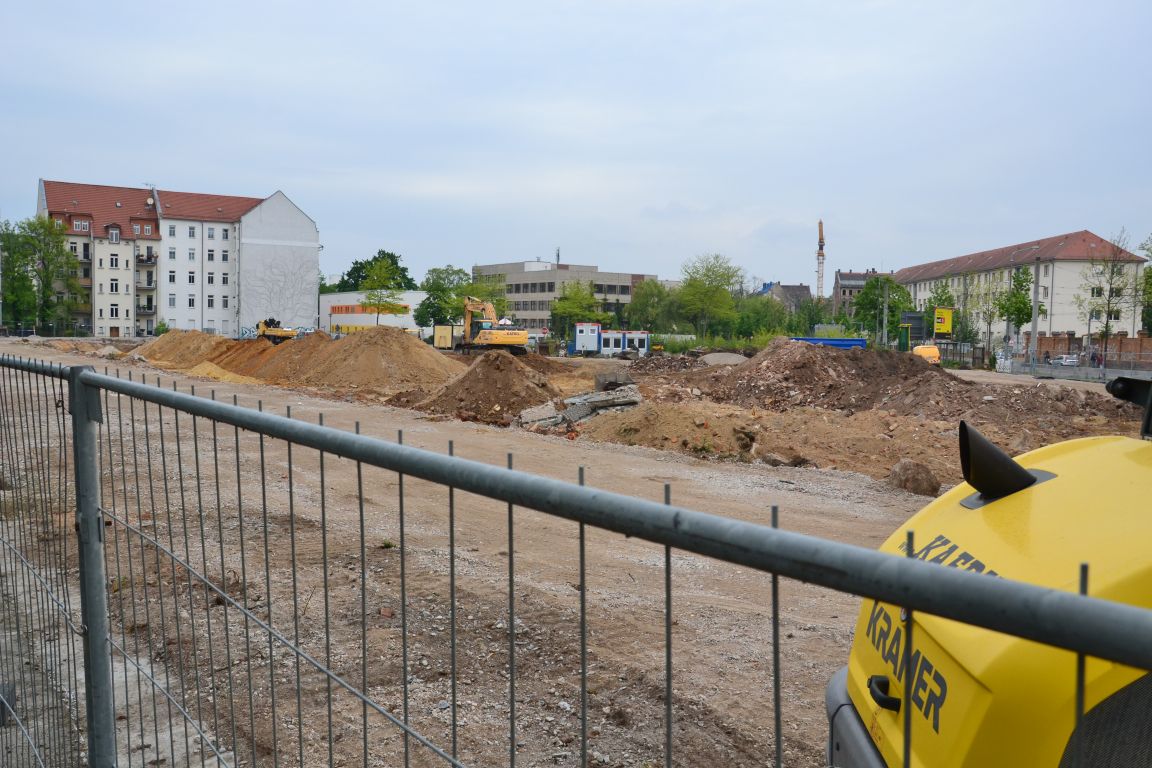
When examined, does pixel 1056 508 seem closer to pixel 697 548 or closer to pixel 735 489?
pixel 697 548

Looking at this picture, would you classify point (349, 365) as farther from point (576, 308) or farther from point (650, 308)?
point (650, 308)

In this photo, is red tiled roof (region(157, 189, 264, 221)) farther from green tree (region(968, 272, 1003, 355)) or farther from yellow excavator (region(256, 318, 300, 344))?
green tree (region(968, 272, 1003, 355))

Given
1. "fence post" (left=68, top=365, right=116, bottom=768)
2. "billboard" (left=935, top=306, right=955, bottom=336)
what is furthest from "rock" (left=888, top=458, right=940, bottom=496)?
"billboard" (left=935, top=306, right=955, bottom=336)

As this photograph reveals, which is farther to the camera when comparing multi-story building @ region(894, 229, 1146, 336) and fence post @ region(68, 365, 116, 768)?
multi-story building @ region(894, 229, 1146, 336)

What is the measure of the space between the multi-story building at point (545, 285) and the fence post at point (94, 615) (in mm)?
120066

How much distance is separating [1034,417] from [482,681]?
1890cm

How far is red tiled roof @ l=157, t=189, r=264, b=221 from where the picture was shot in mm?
85688

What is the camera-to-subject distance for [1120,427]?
68.0ft

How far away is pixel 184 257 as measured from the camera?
8538 centimetres

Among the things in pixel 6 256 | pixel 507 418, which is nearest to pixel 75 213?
pixel 6 256

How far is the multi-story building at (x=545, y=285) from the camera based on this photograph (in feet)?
419

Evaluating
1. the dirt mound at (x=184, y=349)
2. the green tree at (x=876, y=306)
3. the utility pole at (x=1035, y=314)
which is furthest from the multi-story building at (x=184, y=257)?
the utility pole at (x=1035, y=314)

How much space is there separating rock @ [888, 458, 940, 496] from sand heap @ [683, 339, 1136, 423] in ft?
23.3

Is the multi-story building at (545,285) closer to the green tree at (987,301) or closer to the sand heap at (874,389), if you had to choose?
the green tree at (987,301)
